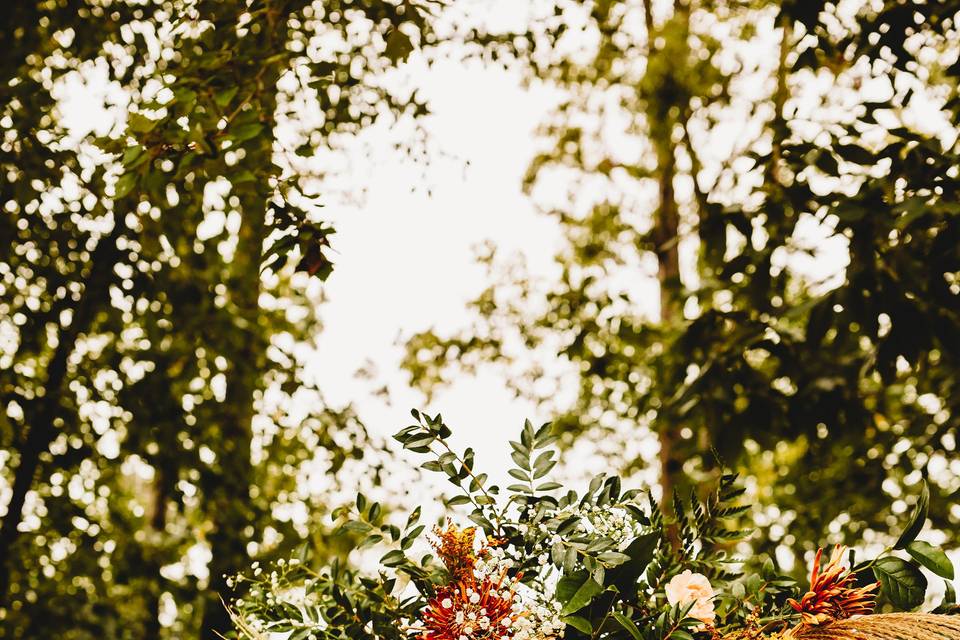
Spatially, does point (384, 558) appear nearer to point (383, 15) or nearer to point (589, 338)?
point (383, 15)

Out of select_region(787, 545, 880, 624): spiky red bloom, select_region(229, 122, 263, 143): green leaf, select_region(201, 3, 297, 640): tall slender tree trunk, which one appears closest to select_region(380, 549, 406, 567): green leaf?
select_region(787, 545, 880, 624): spiky red bloom

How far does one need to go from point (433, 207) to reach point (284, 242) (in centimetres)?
256

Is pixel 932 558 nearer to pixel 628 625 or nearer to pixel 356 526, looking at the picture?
pixel 628 625

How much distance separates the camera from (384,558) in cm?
118

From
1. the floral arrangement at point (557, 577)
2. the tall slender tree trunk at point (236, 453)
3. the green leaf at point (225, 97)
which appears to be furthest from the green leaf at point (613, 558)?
the tall slender tree trunk at point (236, 453)

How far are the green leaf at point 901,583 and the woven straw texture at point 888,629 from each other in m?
0.03

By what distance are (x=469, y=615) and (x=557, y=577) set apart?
0.16m

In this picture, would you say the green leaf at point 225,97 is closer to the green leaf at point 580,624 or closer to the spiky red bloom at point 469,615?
the spiky red bloom at point 469,615

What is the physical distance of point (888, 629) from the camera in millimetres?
941

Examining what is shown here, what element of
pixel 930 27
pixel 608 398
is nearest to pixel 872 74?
pixel 930 27

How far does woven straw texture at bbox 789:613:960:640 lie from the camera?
92cm

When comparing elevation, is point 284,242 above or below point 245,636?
above

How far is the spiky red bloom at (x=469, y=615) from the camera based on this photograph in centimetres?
103

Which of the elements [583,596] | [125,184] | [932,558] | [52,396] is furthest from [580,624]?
[52,396]
